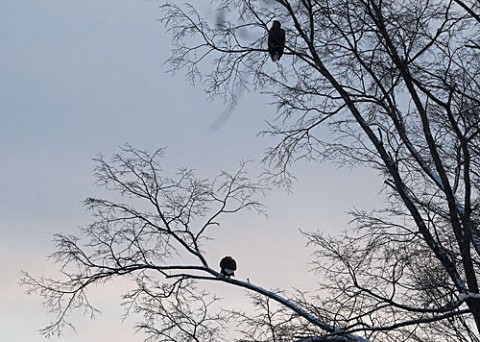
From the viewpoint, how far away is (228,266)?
10.5m

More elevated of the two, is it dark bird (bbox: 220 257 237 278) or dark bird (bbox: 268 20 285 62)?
dark bird (bbox: 268 20 285 62)

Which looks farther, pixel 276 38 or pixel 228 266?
pixel 228 266

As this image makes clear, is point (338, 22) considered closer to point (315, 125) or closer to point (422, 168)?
point (315, 125)

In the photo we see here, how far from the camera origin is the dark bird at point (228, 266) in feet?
34.6

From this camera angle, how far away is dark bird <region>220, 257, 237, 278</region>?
10531 millimetres

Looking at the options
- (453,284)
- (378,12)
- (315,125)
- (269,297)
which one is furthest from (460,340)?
(378,12)

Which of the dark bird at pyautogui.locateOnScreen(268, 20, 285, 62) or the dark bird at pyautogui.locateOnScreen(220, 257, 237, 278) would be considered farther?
the dark bird at pyautogui.locateOnScreen(220, 257, 237, 278)

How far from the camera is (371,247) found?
356 inches

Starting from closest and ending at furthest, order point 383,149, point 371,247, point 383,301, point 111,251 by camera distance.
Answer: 1. point 383,301
2. point 371,247
3. point 383,149
4. point 111,251

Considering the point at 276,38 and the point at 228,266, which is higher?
the point at 276,38

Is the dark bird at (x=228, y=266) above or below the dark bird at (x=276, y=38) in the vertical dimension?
below

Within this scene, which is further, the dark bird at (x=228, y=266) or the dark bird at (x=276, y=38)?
the dark bird at (x=228, y=266)

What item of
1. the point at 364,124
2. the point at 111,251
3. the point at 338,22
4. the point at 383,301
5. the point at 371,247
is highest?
the point at 338,22

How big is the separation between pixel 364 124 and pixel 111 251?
345 cm
